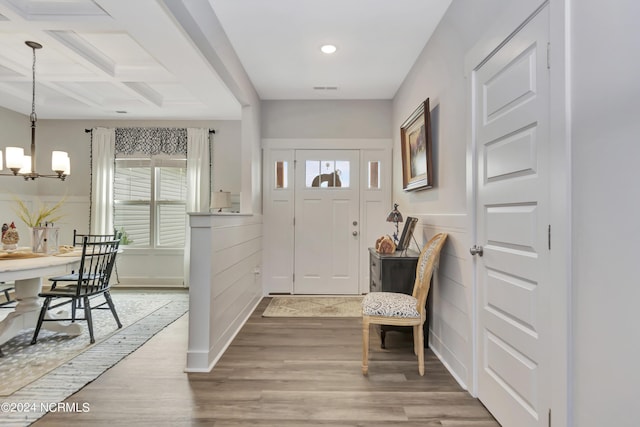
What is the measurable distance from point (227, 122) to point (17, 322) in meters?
3.53

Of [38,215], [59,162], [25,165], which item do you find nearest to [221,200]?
[59,162]

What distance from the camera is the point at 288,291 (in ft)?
15.2

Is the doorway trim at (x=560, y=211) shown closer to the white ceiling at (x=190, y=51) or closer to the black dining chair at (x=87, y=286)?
the white ceiling at (x=190, y=51)

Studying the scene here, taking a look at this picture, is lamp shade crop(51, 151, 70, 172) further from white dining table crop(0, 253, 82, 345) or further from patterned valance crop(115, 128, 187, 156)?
patterned valance crop(115, 128, 187, 156)

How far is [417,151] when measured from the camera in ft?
10.6

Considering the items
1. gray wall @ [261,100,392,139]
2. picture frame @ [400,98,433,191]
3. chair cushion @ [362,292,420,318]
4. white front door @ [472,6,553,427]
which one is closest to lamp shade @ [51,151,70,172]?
gray wall @ [261,100,392,139]

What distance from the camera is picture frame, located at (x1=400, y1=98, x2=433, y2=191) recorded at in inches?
114

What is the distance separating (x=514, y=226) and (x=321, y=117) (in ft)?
11.2

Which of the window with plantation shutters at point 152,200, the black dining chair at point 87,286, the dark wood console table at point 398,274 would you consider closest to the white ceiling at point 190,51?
the window with plantation shutters at point 152,200

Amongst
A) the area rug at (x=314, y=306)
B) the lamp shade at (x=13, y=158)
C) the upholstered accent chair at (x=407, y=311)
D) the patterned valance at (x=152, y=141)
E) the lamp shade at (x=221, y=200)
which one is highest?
the patterned valance at (x=152, y=141)

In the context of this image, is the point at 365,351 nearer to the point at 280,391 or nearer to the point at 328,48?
the point at 280,391

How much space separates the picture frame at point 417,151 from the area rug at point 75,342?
2880 millimetres

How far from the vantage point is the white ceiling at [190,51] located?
2414 mm

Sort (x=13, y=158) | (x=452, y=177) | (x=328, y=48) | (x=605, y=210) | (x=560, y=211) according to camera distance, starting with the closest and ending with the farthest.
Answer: (x=605, y=210)
(x=560, y=211)
(x=452, y=177)
(x=13, y=158)
(x=328, y=48)
